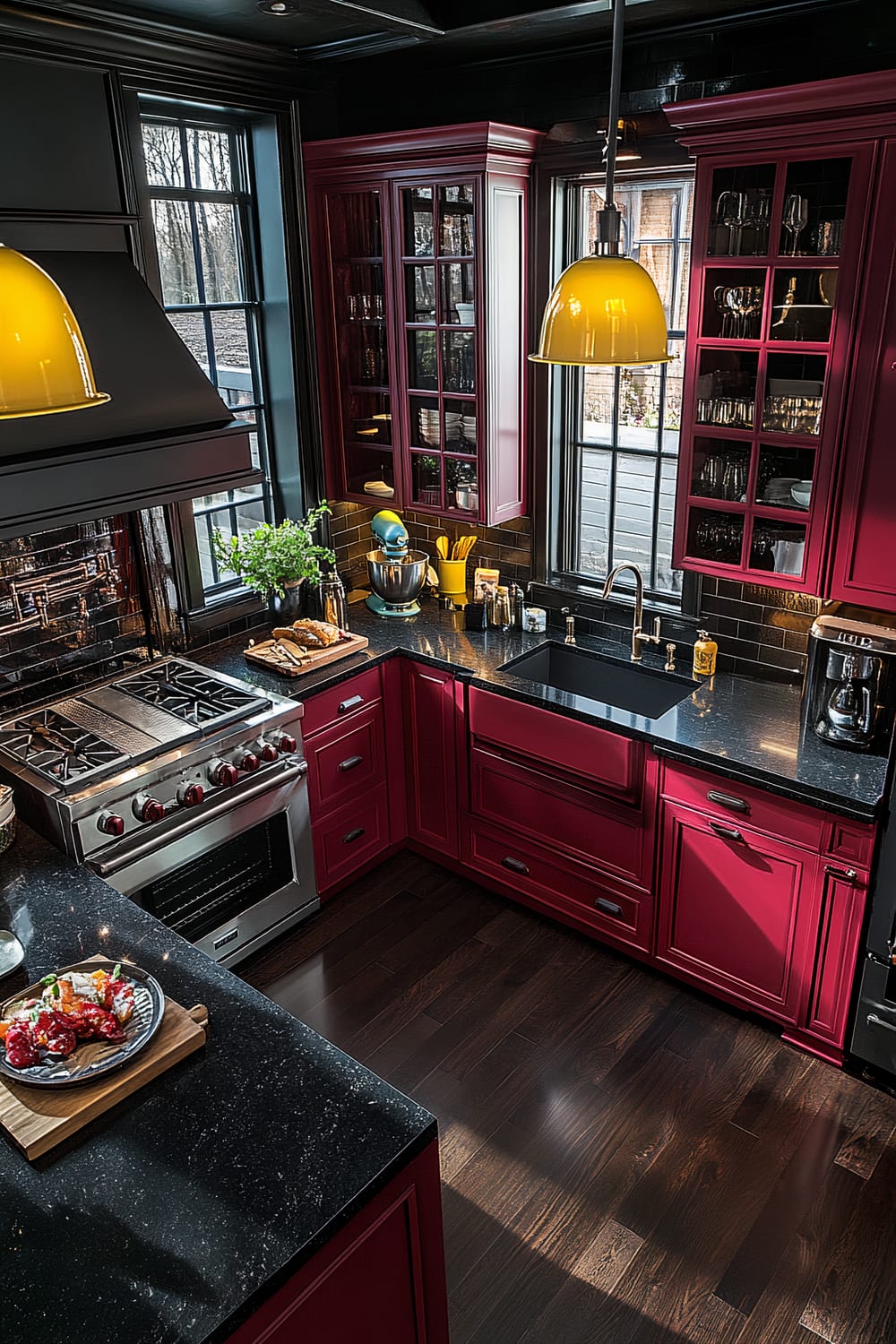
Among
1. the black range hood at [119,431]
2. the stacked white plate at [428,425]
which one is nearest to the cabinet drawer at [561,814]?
the stacked white plate at [428,425]

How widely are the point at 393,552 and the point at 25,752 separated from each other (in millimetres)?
1810

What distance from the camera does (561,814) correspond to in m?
3.73

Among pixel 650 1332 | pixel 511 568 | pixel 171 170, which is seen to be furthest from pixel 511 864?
pixel 171 170

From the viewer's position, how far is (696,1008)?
11.5ft

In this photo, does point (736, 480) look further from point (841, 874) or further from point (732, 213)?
point (841, 874)

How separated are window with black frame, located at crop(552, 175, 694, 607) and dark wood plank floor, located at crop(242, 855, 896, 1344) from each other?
1.53 m

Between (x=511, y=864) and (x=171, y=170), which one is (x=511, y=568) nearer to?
(x=511, y=864)

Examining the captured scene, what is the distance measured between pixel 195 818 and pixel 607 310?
2.13m

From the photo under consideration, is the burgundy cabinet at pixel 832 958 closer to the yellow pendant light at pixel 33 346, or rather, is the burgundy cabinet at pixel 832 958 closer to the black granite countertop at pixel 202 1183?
the black granite countertop at pixel 202 1183

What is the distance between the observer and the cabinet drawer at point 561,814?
140 inches

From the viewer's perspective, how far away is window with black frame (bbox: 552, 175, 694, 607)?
3.54 meters

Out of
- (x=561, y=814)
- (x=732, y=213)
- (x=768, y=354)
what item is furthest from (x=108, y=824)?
(x=732, y=213)

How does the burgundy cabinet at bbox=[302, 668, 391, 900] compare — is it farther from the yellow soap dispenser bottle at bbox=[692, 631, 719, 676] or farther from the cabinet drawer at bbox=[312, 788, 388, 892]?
the yellow soap dispenser bottle at bbox=[692, 631, 719, 676]

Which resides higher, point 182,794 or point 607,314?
point 607,314
